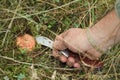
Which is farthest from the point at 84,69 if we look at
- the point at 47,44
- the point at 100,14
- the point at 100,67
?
the point at 100,14

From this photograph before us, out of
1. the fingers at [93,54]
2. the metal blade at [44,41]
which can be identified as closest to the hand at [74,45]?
the fingers at [93,54]

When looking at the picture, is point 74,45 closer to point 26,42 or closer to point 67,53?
point 67,53

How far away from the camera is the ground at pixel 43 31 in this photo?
2367mm

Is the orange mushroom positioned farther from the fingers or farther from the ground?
the fingers

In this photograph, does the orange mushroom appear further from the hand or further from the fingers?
the fingers

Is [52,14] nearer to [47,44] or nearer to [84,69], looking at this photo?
[47,44]

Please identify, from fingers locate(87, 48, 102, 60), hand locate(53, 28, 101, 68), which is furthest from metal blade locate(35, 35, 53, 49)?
fingers locate(87, 48, 102, 60)

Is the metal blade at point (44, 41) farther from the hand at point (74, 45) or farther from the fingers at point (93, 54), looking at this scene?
the fingers at point (93, 54)

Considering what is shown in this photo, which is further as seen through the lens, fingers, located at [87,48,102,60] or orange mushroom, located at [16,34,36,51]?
orange mushroom, located at [16,34,36,51]

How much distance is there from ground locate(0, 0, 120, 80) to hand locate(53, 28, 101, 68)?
3.0 inches

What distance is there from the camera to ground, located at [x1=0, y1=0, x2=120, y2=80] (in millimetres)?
2367

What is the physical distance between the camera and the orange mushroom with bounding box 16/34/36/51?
2.40m

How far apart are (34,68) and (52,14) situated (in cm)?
37

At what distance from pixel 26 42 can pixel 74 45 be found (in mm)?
310
